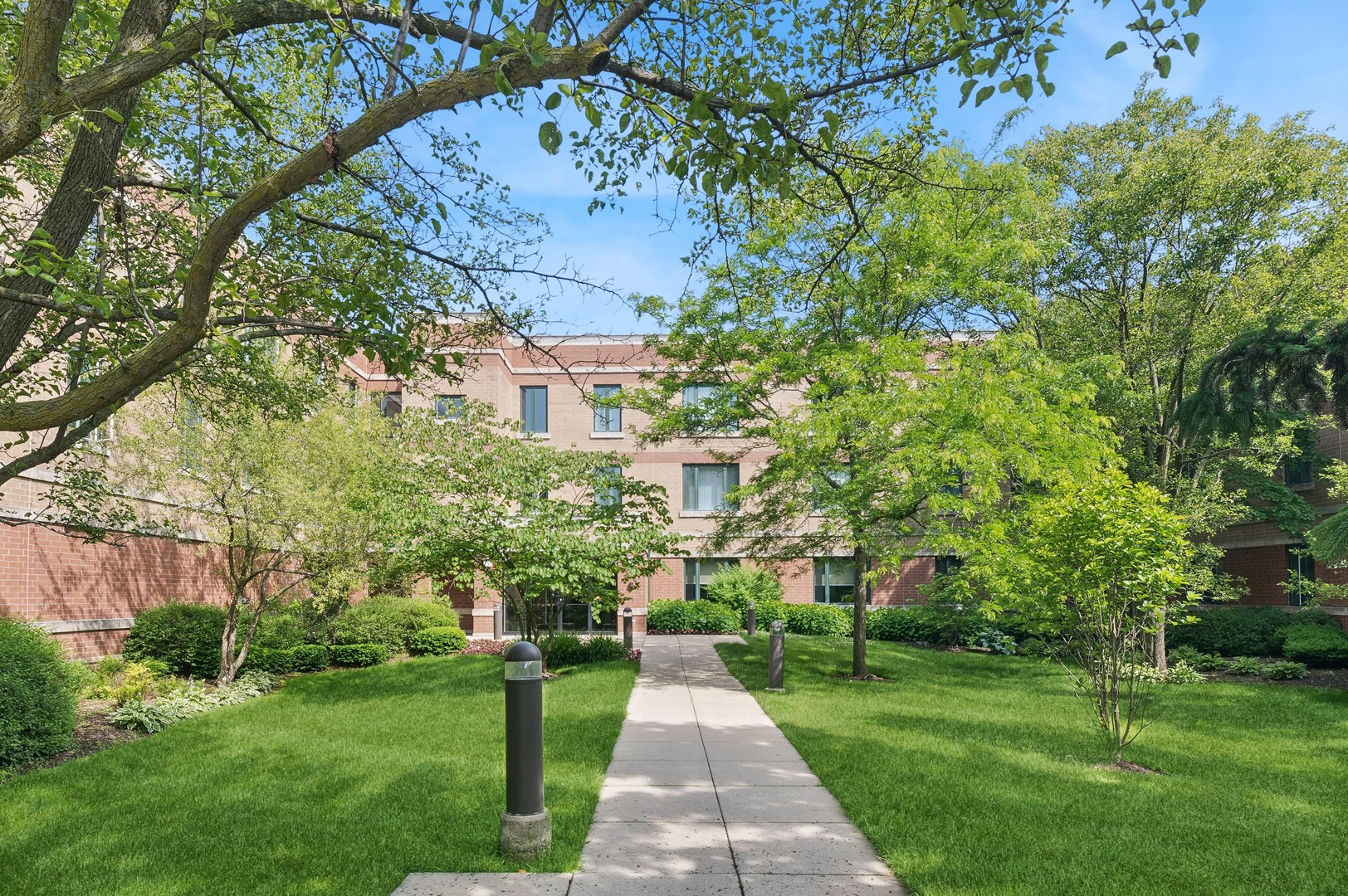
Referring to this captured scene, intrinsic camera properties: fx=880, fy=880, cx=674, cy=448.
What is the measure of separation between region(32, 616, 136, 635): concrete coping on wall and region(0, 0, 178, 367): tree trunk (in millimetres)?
10558

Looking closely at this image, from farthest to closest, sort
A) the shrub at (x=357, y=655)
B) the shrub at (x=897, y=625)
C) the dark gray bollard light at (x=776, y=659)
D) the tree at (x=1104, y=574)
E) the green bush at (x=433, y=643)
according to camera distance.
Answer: the shrub at (x=897, y=625), the green bush at (x=433, y=643), the shrub at (x=357, y=655), the dark gray bollard light at (x=776, y=659), the tree at (x=1104, y=574)

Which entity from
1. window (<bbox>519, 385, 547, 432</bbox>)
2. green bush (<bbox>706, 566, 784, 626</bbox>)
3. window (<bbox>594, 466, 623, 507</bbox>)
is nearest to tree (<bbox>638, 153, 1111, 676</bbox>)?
window (<bbox>594, 466, 623, 507</bbox>)

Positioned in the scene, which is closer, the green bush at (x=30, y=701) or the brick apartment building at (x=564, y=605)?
the green bush at (x=30, y=701)

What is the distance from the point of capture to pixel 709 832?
20.6ft

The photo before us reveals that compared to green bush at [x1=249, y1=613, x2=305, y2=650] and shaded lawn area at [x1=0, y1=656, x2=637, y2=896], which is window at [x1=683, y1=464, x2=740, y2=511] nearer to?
green bush at [x1=249, y1=613, x2=305, y2=650]

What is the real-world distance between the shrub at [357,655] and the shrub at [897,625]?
15.6m

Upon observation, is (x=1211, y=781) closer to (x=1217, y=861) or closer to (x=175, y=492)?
(x=1217, y=861)

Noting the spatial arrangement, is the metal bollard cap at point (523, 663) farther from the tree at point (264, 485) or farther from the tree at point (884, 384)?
the tree at point (264, 485)

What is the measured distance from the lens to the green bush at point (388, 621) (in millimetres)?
20828

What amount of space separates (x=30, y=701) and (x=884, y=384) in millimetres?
12164

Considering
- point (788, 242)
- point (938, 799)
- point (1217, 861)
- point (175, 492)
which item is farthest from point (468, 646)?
point (1217, 861)

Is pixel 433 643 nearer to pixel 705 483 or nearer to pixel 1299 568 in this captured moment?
pixel 705 483

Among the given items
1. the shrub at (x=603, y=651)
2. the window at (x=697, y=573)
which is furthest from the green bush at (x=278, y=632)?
the window at (x=697, y=573)

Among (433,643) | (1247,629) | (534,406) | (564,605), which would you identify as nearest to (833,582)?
(534,406)
